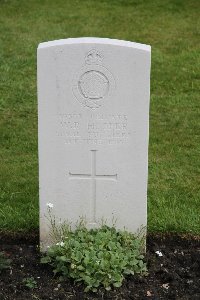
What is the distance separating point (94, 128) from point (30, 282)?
1056 mm

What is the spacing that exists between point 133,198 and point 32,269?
32.0 inches

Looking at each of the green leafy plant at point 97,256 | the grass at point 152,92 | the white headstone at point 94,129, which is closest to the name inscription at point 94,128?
the white headstone at point 94,129

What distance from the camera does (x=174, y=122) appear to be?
7.81 metres

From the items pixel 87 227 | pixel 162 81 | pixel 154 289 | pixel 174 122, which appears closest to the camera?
pixel 154 289

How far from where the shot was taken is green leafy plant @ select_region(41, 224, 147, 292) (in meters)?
4.50

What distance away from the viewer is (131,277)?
15.4 feet

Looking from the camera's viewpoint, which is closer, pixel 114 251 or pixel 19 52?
pixel 114 251

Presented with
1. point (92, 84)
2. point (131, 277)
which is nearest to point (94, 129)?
point (92, 84)

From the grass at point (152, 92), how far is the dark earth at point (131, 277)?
0.91 feet

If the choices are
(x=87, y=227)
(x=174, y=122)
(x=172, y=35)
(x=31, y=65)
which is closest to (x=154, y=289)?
(x=87, y=227)

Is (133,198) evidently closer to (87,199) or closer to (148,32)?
(87,199)

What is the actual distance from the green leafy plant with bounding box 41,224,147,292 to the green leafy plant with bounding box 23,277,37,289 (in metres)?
0.15

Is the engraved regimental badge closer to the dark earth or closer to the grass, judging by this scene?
the dark earth

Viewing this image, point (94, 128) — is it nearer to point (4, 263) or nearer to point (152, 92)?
point (4, 263)
